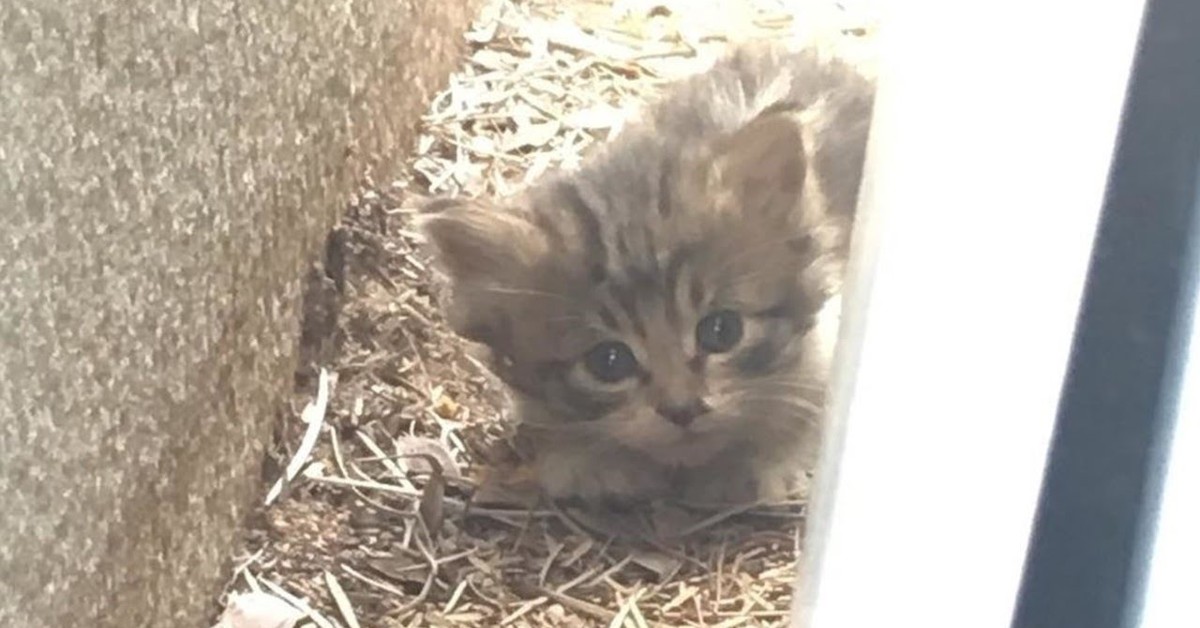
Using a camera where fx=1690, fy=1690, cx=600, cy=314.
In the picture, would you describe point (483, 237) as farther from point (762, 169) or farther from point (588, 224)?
point (762, 169)

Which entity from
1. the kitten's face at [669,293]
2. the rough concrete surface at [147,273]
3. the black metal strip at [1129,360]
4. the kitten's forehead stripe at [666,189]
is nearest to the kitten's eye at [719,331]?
the kitten's face at [669,293]

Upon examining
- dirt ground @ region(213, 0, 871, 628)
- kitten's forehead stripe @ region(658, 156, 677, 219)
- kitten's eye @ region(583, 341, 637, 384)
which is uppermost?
kitten's forehead stripe @ region(658, 156, 677, 219)

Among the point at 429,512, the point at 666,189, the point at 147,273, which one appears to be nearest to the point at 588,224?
the point at 666,189

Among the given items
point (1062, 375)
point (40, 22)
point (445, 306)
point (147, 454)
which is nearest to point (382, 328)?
point (445, 306)

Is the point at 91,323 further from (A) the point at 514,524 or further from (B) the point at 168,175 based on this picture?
(A) the point at 514,524

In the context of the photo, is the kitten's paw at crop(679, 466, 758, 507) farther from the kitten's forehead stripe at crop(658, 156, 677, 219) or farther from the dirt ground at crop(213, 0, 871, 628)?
the kitten's forehead stripe at crop(658, 156, 677, 219)

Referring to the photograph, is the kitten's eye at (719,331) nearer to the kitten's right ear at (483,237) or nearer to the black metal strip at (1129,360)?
the kitten's right ear at (483,237)

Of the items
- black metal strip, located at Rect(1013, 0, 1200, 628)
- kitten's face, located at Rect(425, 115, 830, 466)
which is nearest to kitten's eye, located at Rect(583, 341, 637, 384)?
kitten's face, located at Rect(425, 115, 830, 466)
